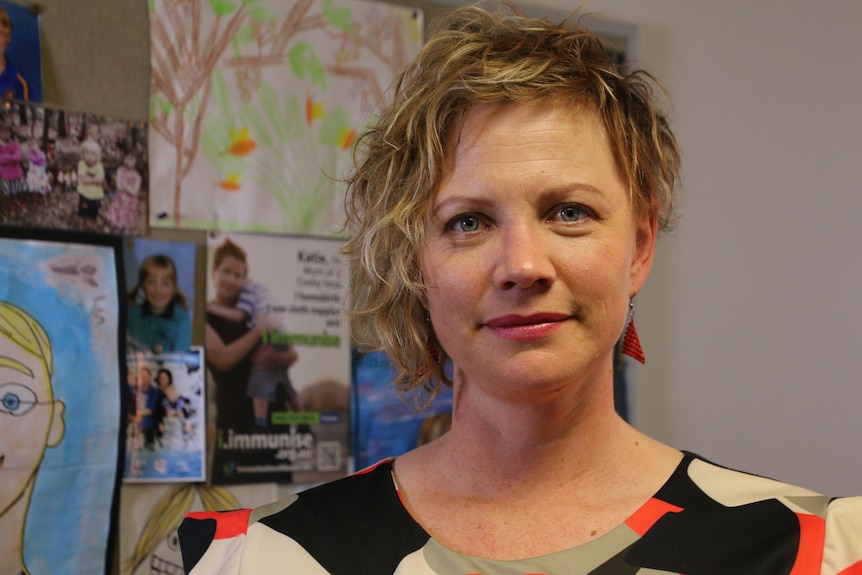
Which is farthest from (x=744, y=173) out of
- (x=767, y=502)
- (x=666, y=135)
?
(x=767, y=502)

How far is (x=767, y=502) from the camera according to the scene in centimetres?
99

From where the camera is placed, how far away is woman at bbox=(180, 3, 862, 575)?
97 centimetres

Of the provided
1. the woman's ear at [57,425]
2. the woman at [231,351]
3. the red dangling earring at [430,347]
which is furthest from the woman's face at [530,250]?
the woman's ear at [57,425]

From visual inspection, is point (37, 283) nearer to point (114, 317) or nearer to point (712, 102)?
point (114, 317)

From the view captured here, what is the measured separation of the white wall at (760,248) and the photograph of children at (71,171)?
1005 mm

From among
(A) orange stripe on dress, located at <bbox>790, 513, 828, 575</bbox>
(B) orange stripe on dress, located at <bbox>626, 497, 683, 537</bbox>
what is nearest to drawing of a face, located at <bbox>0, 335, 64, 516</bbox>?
(B) orange stripe on dress, located at <bbox>626, 497, 683, 537</bbox>

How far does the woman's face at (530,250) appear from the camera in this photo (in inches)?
38.2

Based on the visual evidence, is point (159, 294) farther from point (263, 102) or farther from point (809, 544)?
point (809, 544)

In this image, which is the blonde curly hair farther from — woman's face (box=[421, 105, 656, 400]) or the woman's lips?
the woman's lips

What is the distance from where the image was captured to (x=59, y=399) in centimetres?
131

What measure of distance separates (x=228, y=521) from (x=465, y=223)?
0.48m

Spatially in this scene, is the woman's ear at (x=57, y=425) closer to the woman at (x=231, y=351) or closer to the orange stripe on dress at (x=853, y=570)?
the woman at (x=231, y=351)

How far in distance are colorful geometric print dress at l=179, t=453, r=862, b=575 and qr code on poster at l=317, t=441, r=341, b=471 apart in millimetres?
347

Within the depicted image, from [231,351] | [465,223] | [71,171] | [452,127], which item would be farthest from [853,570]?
[71,171]
